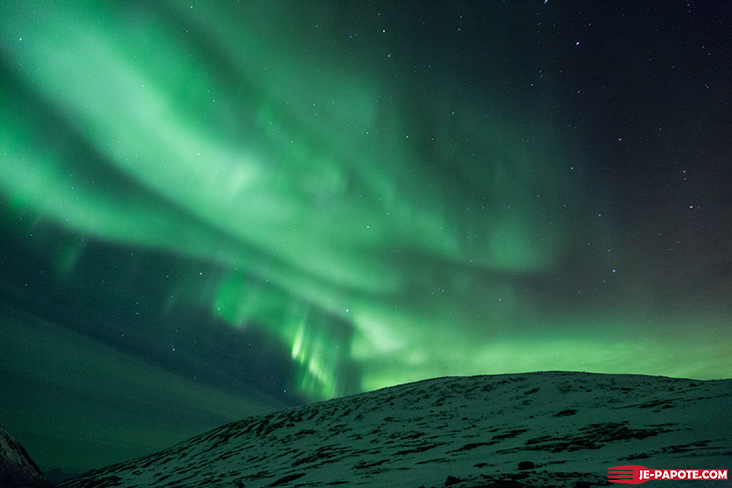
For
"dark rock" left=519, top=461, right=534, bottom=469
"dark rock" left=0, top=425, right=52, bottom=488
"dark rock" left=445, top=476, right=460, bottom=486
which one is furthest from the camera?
"dark rock" left=0, top=425, right=52, bottom=488

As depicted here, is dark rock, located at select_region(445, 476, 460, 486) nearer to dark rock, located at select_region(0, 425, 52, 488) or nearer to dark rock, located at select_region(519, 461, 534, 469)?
dark rock, located at select_region(519, 461, 534, 469)

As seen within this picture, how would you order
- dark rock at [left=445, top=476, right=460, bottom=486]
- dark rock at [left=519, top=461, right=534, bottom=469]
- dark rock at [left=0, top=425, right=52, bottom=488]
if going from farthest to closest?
dark rock at [left=0, top=425, right=52, bottom=488] < dark rock at [left=519, top=461, right=534, bottom=469] < dark rock at [left=445, top=476, right=460, bottom=486]

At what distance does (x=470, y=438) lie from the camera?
38.6ft

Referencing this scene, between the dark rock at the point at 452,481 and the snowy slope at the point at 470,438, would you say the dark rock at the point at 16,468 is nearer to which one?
the snowy slope at the point at 470,438

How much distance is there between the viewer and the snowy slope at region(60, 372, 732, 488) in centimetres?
664

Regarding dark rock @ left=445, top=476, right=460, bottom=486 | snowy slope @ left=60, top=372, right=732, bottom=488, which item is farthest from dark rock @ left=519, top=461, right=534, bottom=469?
dark rock @ left=445, top=476, right=460, bottom=486

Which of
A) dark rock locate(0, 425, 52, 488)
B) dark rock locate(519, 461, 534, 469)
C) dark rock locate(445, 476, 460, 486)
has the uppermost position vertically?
dark rock locate(519, 461, 534, 469)

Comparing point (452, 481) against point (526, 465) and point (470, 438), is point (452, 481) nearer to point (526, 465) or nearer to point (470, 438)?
point (526, 465)

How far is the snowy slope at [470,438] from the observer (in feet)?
21.8

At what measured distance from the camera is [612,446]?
25.4 ft

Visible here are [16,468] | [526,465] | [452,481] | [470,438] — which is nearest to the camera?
[452,481]

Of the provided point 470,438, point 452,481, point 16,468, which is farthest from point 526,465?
point 16,468

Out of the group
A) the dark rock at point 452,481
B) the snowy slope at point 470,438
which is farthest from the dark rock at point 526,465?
the dark rock at point 452,481

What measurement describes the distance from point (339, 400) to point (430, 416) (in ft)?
34.8
